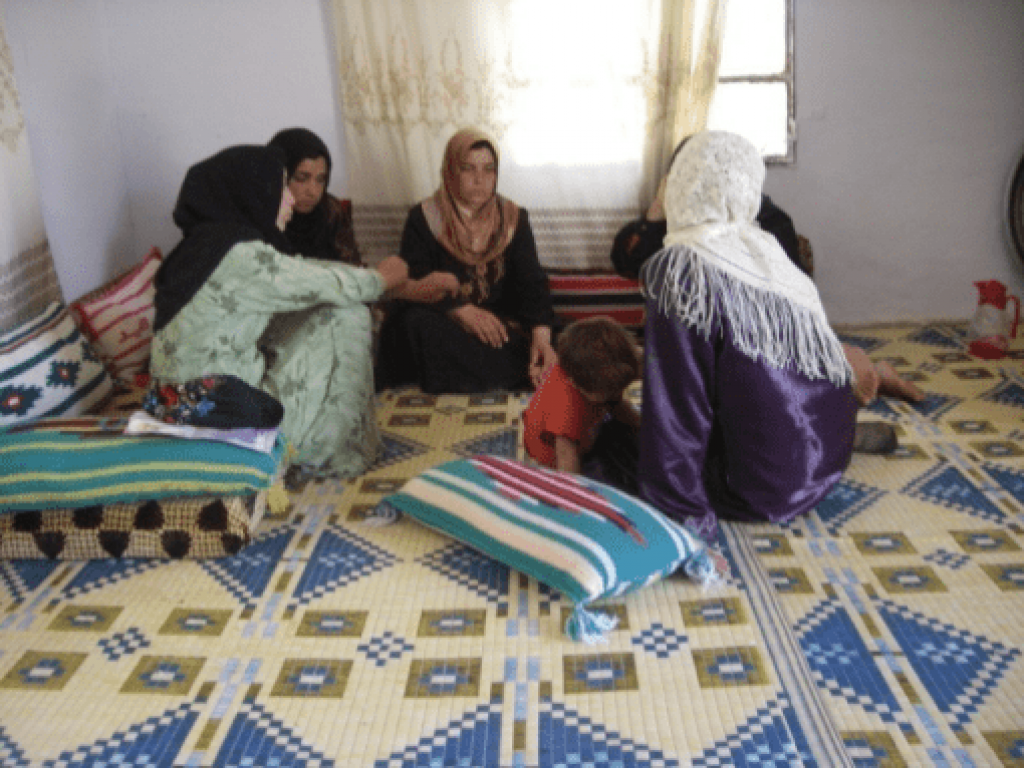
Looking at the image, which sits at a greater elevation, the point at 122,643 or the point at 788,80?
the point at 788,80

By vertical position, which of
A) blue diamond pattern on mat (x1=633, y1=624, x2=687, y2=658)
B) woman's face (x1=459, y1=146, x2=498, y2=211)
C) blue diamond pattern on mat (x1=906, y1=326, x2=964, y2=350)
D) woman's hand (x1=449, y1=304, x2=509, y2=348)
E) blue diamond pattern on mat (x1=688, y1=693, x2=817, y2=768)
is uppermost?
woman's face (x1=459, y1=146, x2=498, y2=211)

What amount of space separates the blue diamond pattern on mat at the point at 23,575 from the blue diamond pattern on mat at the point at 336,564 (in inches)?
22.2

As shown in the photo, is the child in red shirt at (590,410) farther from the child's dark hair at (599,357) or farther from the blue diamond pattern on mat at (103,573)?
the blue diamond pattern on mat at (103,573)

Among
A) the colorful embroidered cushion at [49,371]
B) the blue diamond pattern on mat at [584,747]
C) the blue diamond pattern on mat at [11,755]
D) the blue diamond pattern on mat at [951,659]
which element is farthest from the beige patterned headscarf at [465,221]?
the blue diamond pattern on mat at [11,755]

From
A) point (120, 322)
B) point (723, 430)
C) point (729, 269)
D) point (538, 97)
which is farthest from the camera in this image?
point (538, 97)

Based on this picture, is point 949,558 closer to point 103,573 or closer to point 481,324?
point 481,324

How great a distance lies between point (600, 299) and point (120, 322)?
5.40 ft

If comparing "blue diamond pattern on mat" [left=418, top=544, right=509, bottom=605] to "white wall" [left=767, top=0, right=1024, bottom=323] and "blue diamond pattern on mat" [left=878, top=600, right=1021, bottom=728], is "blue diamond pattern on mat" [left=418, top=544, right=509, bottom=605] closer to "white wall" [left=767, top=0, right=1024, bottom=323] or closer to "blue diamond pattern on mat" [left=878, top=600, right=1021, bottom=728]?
"blue diamond pattern on mat" [left=878, top=600, right=1021, bottom=728]

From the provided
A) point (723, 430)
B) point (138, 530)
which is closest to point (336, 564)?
point (138, 530)

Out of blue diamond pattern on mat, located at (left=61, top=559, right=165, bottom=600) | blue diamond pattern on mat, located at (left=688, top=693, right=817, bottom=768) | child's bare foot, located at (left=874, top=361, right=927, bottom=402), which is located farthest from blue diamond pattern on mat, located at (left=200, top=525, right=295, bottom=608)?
child's bare foot, located at (left=874, top=361, right=927, bottom=402)

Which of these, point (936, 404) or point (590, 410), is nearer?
point (590, 410)

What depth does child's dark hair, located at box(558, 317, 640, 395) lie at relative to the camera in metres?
2.35

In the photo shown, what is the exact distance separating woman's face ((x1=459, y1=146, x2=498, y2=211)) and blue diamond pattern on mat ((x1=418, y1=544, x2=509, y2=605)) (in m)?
1.54

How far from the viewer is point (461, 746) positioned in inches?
62.9
